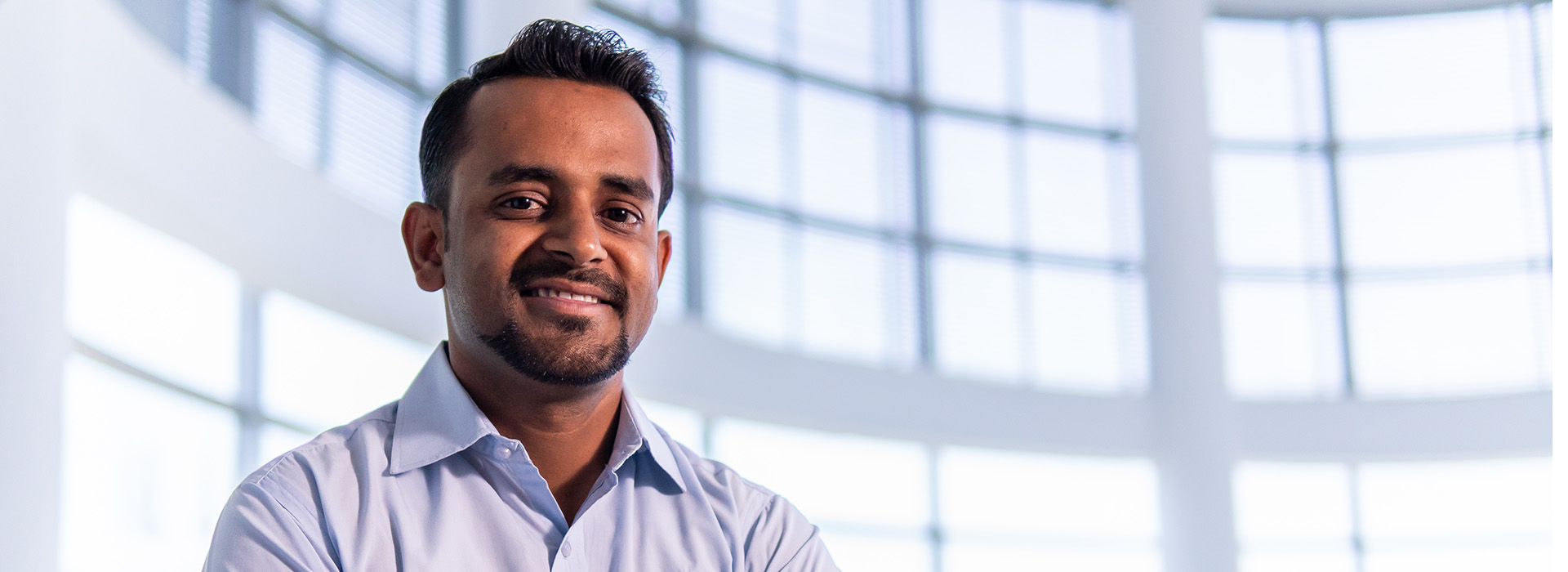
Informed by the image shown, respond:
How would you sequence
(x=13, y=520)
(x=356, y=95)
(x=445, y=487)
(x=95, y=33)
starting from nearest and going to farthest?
1. (x=445, y=487)
2. (x=13, y=520)
3. (x=95, y=33)
4. (x=356, y=95)

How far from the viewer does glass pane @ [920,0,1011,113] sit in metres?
13.3

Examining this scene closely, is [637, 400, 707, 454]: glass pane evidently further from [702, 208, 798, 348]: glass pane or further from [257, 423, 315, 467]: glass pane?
[257, 423, 315, 467]: glass pane

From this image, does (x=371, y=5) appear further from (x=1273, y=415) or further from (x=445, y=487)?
(x=1273, y=415)

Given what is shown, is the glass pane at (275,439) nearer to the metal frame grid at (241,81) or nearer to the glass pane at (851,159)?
the metal frame grid at (241,81)

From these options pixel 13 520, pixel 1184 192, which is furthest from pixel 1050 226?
pixel 13 520

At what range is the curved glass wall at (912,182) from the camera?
441 inches

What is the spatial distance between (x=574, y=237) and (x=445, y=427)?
1.15 ft

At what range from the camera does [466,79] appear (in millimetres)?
2154

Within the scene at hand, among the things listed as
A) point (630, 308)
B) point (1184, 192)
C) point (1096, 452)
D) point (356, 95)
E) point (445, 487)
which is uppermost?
point (1184, 192)

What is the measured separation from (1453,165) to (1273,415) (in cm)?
338

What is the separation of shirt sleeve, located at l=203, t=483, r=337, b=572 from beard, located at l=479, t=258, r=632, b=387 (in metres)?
0.36

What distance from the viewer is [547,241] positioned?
1.91 m

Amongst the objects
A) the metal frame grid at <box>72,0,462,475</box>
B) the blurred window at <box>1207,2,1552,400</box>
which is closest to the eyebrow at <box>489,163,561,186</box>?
the metal frame grid at <box>72,0,462,475</box>

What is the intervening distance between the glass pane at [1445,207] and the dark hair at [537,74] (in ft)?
44.8
